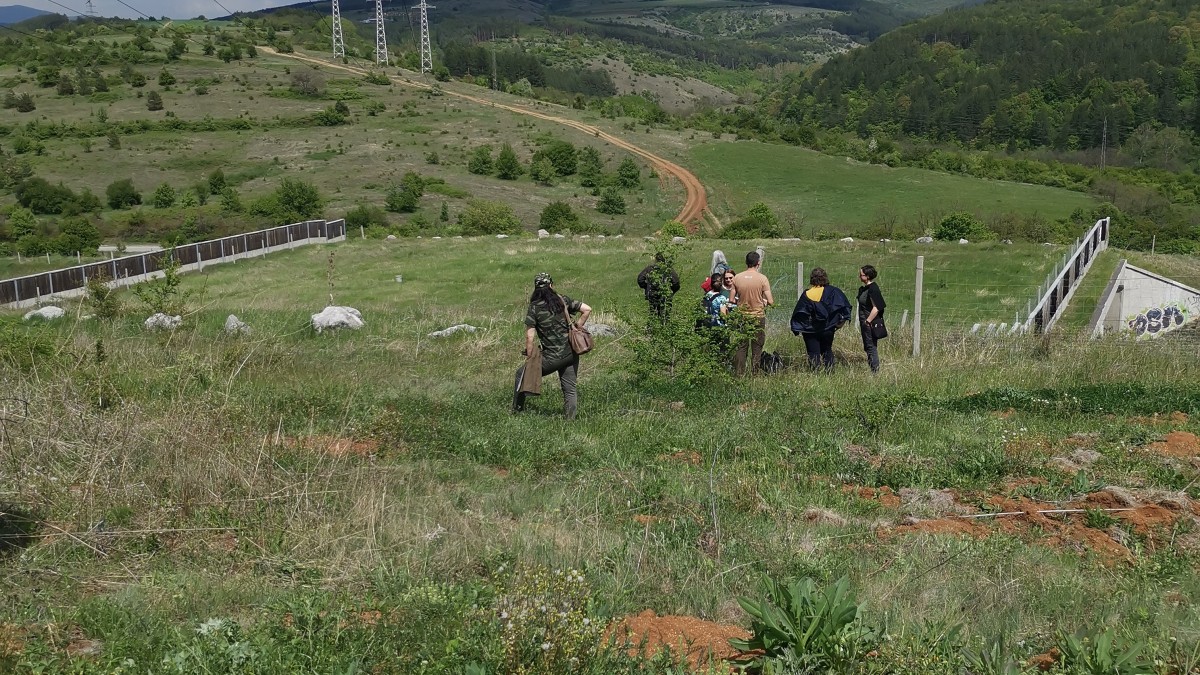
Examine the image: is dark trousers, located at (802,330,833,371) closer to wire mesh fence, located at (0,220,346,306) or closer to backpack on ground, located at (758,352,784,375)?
backpack on ground, located at (758,352,784,375)

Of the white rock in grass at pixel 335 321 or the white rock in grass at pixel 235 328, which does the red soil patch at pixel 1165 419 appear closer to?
the white rock in grass at pixel 235 328

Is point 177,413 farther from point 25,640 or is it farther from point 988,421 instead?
point 988,421

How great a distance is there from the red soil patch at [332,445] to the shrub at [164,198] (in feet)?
210

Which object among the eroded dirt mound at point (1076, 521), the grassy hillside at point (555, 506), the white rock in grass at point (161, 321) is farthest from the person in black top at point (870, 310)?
the white rock in grass at point (161, 321)

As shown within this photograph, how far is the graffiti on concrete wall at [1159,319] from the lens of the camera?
17.3m

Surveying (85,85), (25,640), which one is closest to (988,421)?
(25,640)

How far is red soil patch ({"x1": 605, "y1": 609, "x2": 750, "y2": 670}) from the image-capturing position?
3.66 metres

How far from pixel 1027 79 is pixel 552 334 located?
554 ft

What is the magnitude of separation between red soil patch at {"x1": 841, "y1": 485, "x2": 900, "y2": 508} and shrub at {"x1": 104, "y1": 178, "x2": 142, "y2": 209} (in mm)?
69573

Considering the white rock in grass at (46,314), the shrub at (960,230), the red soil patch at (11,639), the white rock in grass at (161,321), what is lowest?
the shrub at (960,230)

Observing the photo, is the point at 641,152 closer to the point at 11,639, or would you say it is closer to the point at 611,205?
the point at 611,205

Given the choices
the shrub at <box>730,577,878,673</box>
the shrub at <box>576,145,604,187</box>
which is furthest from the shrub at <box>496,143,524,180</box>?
the shrub at <box>730,577,878,673</box>

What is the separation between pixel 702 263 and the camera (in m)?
26.5

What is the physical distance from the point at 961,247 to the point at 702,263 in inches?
361
